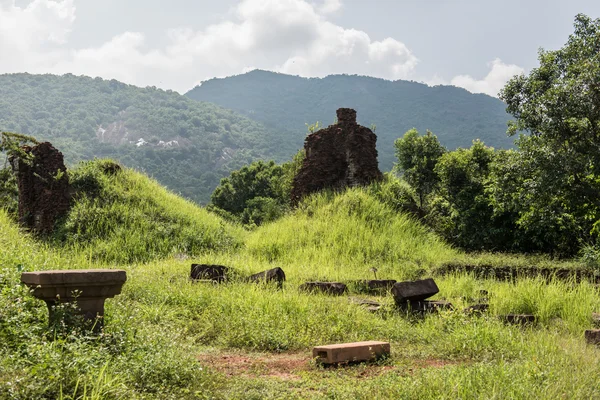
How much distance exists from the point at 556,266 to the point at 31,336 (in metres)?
12.2

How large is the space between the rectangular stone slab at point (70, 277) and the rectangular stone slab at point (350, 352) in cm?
228

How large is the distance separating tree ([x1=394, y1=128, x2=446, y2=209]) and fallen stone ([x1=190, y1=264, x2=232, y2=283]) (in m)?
17.4

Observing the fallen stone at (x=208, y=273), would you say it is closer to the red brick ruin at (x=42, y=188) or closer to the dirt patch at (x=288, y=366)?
the dirt patch at (x=288, y=366)

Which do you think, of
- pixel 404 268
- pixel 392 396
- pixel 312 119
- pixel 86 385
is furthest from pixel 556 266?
pixel 312 119

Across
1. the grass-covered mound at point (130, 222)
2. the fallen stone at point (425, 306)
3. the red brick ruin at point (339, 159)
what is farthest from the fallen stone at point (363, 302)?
the red brick ruin at point (339, 159)

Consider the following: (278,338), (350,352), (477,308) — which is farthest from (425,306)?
(350,352)

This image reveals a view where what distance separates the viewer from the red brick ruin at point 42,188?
15.1 meters

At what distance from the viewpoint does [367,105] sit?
152 m

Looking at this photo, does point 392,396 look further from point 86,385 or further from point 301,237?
point 301,237

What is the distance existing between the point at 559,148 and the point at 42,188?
14.9 metres

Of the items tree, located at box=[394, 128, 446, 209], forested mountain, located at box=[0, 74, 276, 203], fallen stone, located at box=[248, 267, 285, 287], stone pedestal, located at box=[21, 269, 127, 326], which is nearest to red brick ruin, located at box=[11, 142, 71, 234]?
fallen stone, located at box=[248, 267, 285, 287]

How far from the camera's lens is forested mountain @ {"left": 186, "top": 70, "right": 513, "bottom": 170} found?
12038 centimetres

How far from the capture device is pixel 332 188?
63.2 feet

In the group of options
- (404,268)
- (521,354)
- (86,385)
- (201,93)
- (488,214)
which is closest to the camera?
(86,385)
